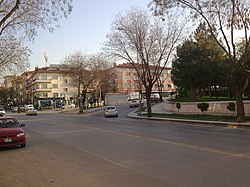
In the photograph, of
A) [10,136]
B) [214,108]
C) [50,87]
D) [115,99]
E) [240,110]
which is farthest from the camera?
[50,87]

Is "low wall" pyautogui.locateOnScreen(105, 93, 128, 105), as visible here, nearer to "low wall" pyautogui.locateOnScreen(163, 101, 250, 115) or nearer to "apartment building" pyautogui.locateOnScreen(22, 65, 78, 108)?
"apartment building" pyautogui.locateOnScreen(22, 65, 78, 108)

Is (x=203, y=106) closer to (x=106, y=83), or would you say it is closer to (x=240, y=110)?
(x=240, y=110)

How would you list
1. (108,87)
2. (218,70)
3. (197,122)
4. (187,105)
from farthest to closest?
(108,87) < (218,70) < (187,105) < (197,122)

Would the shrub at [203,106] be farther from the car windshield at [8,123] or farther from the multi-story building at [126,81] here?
the multi-story building at [126,81]

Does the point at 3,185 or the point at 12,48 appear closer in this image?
the point at 3,185

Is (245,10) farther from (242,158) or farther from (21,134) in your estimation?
(21,134)

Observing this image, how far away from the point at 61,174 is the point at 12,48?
25.3 metres

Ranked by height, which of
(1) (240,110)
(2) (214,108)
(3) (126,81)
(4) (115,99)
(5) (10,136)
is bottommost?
(5) (10,136)

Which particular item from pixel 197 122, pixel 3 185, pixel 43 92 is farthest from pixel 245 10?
pixel 43 92

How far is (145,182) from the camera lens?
645cm

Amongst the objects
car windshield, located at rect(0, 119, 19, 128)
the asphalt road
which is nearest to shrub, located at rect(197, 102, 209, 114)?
the asphalt road

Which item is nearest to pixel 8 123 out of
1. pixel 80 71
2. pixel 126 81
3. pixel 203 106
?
pixel 203 106

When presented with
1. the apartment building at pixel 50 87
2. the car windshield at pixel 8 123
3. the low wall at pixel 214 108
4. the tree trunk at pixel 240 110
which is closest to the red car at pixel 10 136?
the car windshield at pixel 8 123

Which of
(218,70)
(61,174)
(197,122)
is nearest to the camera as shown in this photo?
(61,174)
